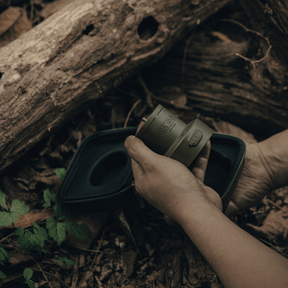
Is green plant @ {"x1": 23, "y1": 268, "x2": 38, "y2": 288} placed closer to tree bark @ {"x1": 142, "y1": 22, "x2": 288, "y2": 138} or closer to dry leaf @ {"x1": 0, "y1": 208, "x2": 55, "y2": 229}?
dry leaf @ {"x1": 0, "y1": 208, "x2": 55, "y2": 229}

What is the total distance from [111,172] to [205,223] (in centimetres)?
86

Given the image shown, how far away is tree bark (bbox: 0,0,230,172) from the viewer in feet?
4.51

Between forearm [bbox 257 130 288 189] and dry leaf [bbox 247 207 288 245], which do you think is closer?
forearm [bbox 257 130 288 189]

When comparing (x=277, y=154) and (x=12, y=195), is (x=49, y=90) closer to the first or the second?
(x=12, y=195)

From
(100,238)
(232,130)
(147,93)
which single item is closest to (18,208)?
(100,238)

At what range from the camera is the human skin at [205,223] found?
84 cm

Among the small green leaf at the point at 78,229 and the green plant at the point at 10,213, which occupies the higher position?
the green plant at the point at 10,213

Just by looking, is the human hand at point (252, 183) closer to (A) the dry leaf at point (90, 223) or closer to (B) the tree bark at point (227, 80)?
(B) the tree bark at point (227, 80)

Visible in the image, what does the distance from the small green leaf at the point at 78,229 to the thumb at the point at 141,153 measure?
0.57m

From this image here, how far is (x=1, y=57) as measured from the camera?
1.39m

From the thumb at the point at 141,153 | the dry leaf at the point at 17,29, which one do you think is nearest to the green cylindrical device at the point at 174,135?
the thumb at the point at 141,153

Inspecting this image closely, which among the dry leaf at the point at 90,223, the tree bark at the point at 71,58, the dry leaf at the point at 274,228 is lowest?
the dry leaf at the point at 274,228

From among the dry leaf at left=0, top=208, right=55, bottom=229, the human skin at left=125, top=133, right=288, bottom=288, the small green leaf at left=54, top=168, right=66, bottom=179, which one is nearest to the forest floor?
the dry leaf at left=0, top=208, right=55, bottom=229

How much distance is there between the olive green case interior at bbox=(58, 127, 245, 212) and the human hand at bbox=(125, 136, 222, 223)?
0.71ft
